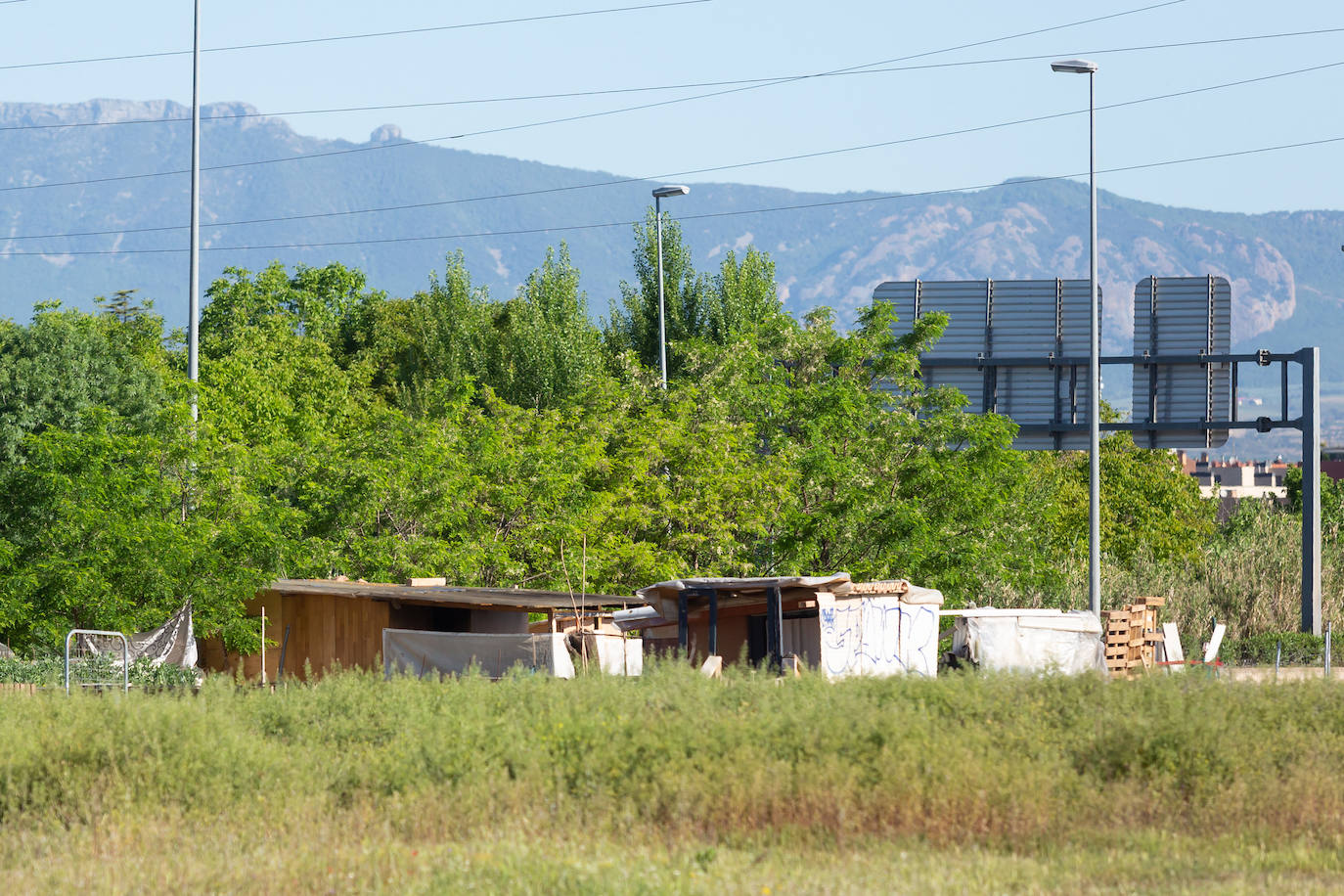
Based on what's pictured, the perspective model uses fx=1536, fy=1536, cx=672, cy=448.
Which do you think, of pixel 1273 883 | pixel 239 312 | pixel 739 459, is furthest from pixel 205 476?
pixel 239 312

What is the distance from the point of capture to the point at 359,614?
25.8 meters

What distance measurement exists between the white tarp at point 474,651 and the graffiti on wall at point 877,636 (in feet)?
12.5

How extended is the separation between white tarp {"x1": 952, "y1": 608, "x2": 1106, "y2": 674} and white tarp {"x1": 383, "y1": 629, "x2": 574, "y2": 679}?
7.21 metres

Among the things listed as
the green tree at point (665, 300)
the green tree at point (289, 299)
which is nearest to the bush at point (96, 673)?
the green tree at point (665, 300)

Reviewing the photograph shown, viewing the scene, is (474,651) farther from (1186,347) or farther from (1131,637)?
(1186,347)

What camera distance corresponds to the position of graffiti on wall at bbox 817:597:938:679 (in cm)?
2180

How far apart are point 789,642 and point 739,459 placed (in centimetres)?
1169

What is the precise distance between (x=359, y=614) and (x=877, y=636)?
8.89m

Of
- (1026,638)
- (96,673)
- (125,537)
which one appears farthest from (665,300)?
(96,673)

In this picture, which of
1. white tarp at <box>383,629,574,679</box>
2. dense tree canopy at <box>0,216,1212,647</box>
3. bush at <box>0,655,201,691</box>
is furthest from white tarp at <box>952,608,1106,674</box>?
bush at <box>0,655,201,691</box>

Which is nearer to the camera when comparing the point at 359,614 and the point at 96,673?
the point at 96,673

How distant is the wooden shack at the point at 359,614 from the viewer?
24.3 metres

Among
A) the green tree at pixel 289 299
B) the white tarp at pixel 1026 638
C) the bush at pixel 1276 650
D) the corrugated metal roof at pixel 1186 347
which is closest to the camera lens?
the white tarp at pixel 1026 638

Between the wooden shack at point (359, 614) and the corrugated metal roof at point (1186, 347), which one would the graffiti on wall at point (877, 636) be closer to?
the wooden shack at point (359, 614)
